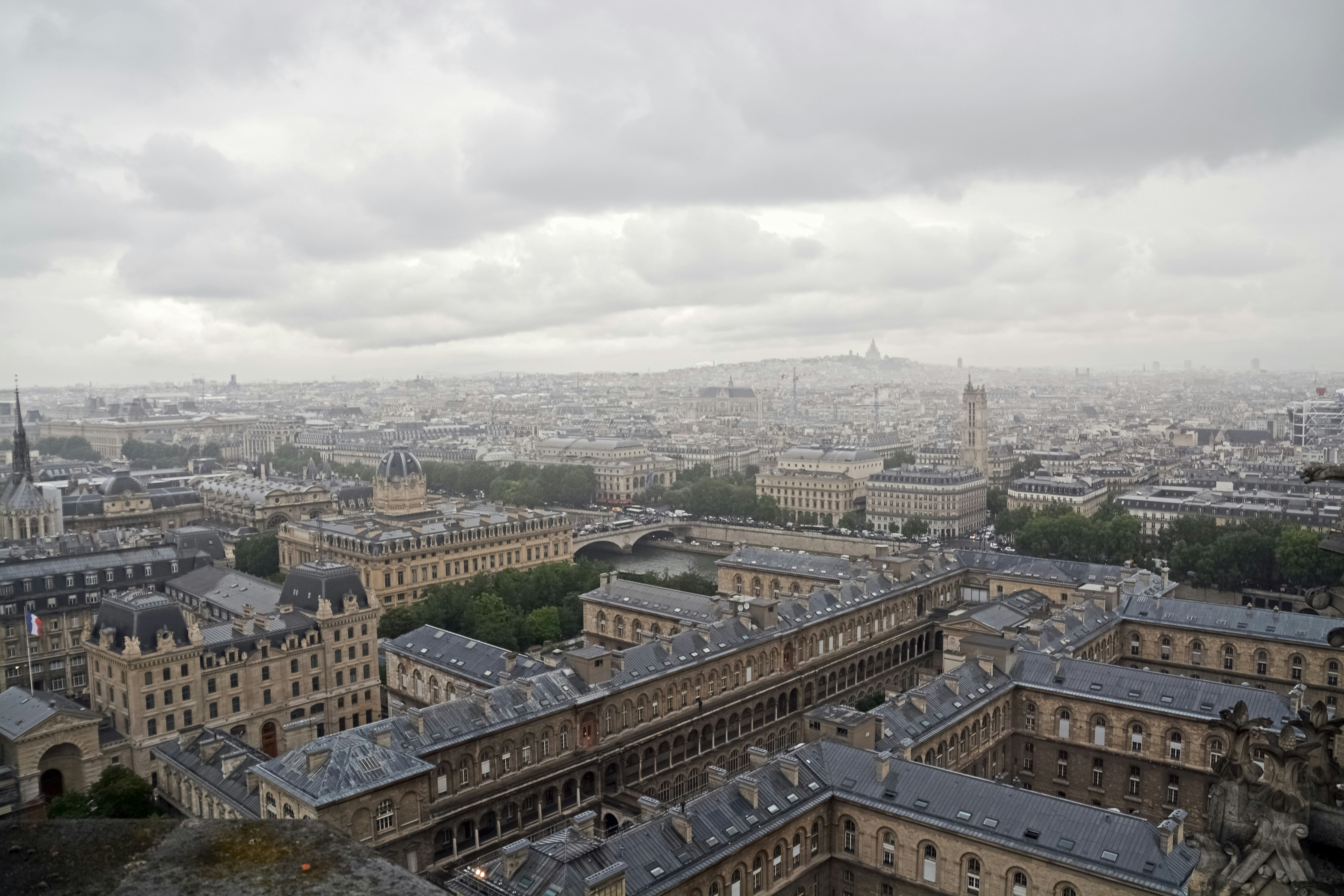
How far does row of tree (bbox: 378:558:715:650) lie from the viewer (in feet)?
245

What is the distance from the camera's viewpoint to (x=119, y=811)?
43531 mm

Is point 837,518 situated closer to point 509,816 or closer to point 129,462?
point 509,816

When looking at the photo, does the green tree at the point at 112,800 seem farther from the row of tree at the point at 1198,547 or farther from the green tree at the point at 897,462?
the green tree at the point at 897,462

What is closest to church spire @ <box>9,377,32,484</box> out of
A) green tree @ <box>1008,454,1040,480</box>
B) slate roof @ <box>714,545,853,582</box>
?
slate roof @ <box>714,545,853,582</box>

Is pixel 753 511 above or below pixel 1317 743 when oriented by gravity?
below

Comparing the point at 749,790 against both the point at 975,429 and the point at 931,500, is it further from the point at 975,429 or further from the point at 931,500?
the point at 975,429

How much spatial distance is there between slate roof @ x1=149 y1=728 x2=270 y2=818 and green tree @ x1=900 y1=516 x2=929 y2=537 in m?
99.8

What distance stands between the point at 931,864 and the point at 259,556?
90494 mm

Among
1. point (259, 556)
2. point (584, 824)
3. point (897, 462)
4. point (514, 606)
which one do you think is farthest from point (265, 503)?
point (897, 462)

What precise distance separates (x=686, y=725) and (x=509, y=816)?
1264 cm

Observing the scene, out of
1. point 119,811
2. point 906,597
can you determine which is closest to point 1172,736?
point 906,597

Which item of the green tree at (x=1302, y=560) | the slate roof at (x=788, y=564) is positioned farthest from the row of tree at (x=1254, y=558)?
the slate roof at (x=788, y=564)

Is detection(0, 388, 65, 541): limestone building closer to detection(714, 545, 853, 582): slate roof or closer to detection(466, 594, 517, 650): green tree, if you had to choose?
detection(466, 594, 517, 650): green tree

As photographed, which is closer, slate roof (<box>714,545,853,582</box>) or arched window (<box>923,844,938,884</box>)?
arched window (<box>923,844,938,884</box>)
